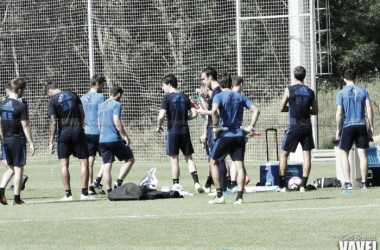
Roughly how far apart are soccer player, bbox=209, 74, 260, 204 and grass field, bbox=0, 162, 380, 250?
0.42 meters

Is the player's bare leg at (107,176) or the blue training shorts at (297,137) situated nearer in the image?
the blue training shorts at (297,137)

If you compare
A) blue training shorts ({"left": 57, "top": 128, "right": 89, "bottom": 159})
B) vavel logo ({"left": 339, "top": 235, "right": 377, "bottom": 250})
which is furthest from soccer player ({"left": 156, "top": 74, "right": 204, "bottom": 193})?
vavel logo ({"left": 339, "top": 235, "right": 377, "bottom": 250})

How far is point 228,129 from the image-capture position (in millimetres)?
13820

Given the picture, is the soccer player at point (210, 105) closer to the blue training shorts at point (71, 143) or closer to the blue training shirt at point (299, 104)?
the blue training shirt at point (299, 104)

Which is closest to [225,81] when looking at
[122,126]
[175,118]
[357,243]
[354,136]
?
[175,118]

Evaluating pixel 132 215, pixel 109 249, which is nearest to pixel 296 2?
pixel 132 215

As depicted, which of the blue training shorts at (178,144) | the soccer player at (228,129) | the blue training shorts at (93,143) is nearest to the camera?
the soccer player at (228,129)

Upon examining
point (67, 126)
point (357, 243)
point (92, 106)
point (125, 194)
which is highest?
point (92, 106)

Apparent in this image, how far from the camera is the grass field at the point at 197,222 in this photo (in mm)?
9823

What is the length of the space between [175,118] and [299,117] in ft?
7.15

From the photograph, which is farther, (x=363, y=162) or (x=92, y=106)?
(x=92, y=106)

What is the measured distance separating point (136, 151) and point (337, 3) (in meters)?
17.2

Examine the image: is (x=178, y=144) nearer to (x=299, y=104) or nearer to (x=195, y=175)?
(x=195, y=175)

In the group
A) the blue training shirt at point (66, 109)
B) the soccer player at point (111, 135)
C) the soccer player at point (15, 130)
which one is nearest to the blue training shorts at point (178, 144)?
the soccer player at point (111, 135)
